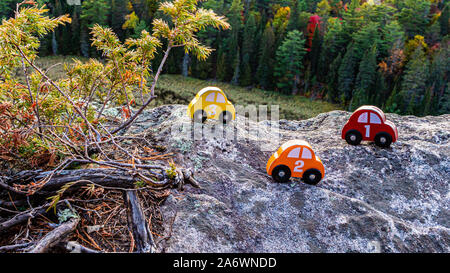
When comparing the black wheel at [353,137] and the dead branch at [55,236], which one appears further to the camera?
the black wheel at [353,137]

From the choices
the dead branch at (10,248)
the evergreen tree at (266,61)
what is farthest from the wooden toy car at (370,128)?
the evergreen tree at (266,61)

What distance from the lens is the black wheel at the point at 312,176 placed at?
15.5ft

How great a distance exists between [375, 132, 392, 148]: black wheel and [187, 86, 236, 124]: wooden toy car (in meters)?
2.82

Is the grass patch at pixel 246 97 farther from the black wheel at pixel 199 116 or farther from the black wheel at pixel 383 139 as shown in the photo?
the black wheel at pixel 383 139

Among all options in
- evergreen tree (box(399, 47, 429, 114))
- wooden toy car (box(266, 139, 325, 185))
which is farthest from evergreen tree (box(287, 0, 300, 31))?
wooden toy car (box(266, 139, 325, 185))

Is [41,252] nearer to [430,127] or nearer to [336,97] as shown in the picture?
[430,127]

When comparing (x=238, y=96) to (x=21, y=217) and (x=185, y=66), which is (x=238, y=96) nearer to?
(x=185, y=66)

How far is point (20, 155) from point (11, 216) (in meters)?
0.79

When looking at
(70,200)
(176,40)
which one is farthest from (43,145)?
(176,40)

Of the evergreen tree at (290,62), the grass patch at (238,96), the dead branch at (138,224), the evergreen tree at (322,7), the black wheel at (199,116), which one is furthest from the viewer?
the evergreen tree at (322,7)

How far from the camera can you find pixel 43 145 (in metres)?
3.47

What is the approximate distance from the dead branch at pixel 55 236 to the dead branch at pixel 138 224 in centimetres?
52

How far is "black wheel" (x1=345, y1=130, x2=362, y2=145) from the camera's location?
19.0 feet

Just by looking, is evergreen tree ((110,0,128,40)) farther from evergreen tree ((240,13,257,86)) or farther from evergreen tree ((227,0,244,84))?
evergreen tree ((240,13,257,86))
